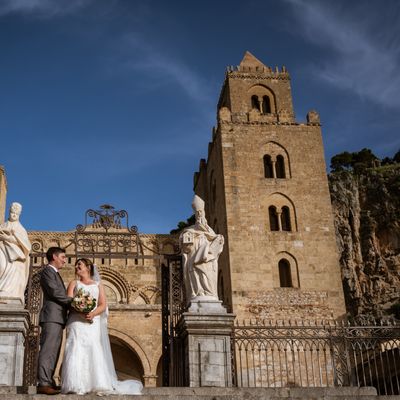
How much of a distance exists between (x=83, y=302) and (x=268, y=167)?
24843mm

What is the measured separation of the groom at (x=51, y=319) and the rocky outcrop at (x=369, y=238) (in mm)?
27978

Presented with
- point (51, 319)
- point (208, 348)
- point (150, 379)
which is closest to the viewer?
point (51, 319)

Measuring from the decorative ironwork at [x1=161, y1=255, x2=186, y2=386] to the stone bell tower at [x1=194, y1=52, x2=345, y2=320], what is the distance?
15.4 m

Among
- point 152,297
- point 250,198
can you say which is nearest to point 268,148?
point 250,198

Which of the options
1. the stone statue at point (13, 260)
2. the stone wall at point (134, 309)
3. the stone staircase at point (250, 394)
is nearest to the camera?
the stone staircase at point (250, 394)

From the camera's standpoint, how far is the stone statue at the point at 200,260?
1019 centimetres

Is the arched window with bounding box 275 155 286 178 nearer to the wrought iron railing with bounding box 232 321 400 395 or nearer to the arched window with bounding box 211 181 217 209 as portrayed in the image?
the arched window with bounding box 211 181 217 209

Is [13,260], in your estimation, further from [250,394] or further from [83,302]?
[250,394]

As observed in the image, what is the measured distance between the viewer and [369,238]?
3756 centimetres

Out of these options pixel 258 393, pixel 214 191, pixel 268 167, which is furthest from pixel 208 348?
pixel 214 191

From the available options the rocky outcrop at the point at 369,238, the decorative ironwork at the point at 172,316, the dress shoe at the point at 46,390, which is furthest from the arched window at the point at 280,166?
the dress shoe at the point at 46,390

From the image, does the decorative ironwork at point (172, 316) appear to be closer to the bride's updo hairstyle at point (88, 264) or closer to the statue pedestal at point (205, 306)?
the statue pedestal at point (205, 306)

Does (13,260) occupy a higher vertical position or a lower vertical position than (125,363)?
lower

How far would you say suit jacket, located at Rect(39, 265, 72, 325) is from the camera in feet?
25.3
